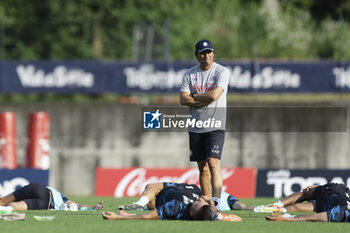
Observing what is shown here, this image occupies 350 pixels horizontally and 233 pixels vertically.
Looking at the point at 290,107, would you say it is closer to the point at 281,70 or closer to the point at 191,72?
the point at 281,70

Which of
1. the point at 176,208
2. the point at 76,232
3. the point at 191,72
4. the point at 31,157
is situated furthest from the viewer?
the point at 31,157

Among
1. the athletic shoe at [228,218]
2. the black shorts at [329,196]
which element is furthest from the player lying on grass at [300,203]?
the athletic shoe at [228,218]

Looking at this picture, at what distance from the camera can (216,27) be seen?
139ft

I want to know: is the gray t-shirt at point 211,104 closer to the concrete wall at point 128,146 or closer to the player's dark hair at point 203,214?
the player's dark hair at point 203,214

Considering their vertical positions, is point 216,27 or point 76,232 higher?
point 216,27

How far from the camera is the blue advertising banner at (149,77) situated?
2348cm

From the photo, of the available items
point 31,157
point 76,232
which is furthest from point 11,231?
point 31,157

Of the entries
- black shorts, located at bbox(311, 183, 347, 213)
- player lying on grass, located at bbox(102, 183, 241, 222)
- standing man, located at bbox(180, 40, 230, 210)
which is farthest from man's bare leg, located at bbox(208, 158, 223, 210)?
black shorts, located at bbox(311, 183, 347, 213)

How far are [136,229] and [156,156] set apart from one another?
13994 mm

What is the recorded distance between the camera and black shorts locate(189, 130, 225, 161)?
40.1ft

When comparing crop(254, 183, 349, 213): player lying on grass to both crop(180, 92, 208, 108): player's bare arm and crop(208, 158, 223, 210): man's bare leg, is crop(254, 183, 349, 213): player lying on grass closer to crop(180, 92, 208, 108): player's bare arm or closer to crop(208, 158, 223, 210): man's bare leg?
crop(208, 158, 223, 210): man's bare leg

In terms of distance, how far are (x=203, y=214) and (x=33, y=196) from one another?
343cm

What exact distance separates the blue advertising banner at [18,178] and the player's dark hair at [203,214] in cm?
878

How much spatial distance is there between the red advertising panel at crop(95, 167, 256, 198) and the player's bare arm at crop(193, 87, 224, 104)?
7601 mm
